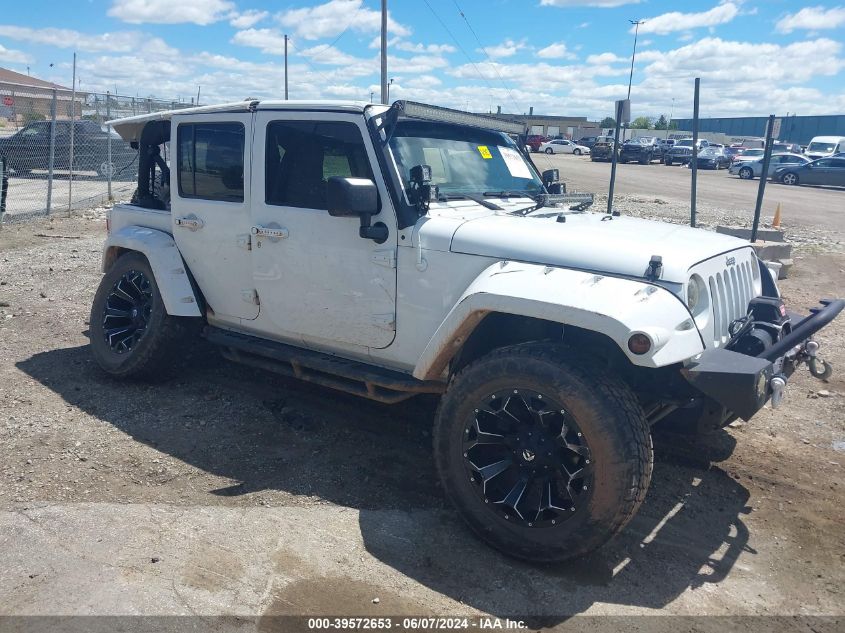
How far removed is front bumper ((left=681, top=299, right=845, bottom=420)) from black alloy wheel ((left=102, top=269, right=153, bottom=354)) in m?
3.85

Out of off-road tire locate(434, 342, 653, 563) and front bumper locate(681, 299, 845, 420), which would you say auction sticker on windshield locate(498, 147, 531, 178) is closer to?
off-road tire locate(434, 342, 653, 563)

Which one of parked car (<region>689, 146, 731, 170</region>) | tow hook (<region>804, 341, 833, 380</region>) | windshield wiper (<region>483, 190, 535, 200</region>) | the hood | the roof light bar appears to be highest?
parked car (<region>689, 146, 731, 170</region>)

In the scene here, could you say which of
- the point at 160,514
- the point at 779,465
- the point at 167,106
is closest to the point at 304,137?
the point at 160,514

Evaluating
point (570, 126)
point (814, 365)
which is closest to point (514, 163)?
point (814, 365)

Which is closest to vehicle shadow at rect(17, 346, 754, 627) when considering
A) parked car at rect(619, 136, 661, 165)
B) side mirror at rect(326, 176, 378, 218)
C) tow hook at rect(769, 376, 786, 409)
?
tow hook at rect(769, 376, 786, 409)

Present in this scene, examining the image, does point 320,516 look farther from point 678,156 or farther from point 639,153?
point 678,156

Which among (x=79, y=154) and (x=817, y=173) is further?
(x=817, y=173)

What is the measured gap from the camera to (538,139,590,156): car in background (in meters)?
50.6

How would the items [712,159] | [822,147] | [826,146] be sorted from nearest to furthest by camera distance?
[712,159] → [826,146] → [822,147]

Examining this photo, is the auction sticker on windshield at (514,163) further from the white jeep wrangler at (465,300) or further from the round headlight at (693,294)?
the round headlight at (693,294)

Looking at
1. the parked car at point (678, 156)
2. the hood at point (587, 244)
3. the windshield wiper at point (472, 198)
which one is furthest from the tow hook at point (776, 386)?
the parked car at point (678, 156)

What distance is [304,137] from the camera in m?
4.45

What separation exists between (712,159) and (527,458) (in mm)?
41974

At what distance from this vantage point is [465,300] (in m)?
3.49
